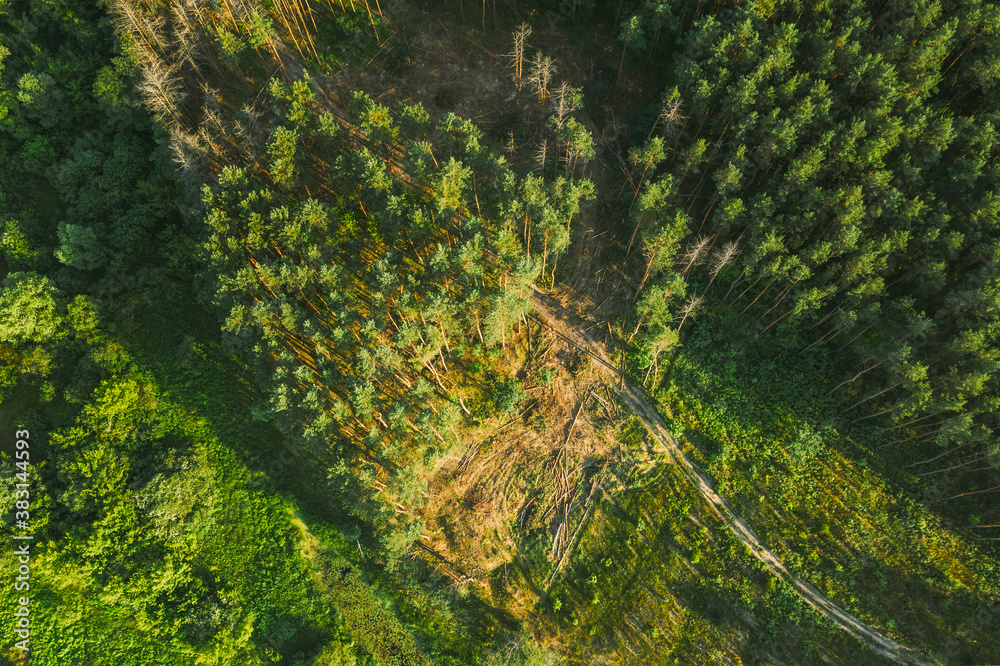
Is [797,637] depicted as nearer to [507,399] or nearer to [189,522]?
[507,399]

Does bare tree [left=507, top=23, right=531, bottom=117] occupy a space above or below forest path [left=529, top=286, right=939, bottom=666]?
above

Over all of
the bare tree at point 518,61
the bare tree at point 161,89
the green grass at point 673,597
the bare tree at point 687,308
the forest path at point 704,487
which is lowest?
the green grass at point 673,597

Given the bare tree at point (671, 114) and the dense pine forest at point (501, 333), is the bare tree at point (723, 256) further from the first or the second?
the bare tree at point (671, 114)

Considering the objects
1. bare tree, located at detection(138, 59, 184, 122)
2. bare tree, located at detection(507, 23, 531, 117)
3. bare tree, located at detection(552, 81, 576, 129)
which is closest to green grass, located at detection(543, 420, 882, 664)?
bare tree, located at detection(552, 81, 576, 129)

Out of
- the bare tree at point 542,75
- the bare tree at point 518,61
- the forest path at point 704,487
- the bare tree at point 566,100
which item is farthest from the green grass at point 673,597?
the bare tree at point 518,61

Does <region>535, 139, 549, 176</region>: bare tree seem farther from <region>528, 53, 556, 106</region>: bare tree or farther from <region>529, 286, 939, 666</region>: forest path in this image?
<region>529, 286, 939, 666</region>: forest path

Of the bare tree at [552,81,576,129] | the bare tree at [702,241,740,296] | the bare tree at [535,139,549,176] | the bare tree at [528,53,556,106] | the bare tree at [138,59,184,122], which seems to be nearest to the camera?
the bare tree at [702,241,740,296]
